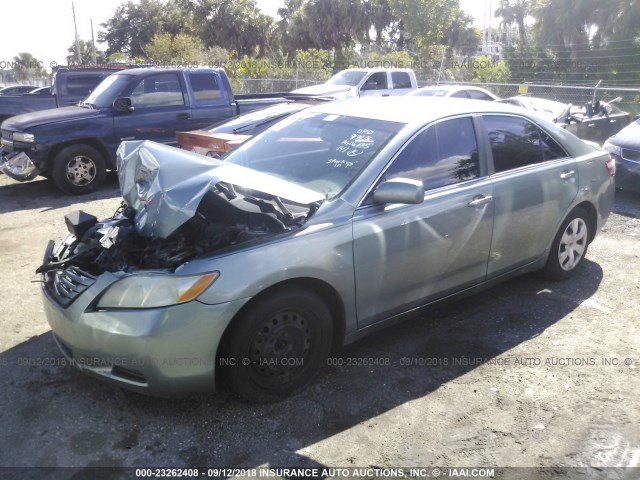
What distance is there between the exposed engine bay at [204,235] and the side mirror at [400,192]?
0.44 m

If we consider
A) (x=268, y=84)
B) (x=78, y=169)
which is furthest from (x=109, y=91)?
→ (x=268, y=84)

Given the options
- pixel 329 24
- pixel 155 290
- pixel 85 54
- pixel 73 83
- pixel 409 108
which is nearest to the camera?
pixel 155 290

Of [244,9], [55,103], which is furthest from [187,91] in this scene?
[244,9]

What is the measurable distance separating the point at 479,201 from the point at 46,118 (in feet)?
23.3

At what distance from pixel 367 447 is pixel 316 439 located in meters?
0.27

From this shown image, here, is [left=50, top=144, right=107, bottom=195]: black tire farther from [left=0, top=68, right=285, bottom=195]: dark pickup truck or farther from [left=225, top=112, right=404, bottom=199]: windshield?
A: [left=225, top=112, right=404, bottom=199]: windshield

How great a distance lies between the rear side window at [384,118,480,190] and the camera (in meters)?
3.72

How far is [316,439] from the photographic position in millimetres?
3000

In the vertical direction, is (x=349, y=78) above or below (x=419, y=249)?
above

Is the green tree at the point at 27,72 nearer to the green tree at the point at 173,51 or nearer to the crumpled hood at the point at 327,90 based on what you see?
the green tree at the point at 173,51

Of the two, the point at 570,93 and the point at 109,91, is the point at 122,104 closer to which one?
the point at 109,91

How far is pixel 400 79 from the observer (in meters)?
16.0

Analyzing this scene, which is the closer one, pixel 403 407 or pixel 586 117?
pixel 403 407

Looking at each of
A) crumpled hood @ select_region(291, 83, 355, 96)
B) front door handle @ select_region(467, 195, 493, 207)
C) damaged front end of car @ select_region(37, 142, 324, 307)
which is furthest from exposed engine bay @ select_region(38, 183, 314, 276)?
crumpled hood @ select_region(291, 83, 355, 96)
